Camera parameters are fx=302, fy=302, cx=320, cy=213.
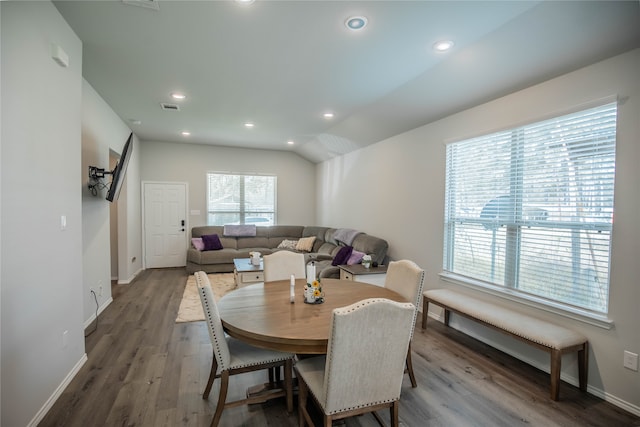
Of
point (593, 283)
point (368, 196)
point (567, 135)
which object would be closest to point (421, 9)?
point (567, 135)

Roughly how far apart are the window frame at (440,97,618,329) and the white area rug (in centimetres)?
312

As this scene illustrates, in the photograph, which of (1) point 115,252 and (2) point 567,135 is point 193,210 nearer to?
(1) point 115,252

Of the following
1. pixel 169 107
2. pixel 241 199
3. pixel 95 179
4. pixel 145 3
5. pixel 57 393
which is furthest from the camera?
pixel 241 199

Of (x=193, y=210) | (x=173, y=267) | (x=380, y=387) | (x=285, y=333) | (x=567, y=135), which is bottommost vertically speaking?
(x=173, y=267)

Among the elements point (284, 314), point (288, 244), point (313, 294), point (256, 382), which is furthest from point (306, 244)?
point (284, 314)

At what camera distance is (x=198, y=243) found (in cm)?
646

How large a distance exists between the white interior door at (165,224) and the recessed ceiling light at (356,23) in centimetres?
568

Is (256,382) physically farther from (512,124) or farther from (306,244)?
(306,244)

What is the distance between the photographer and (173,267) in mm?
6742

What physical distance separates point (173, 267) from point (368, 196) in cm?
460

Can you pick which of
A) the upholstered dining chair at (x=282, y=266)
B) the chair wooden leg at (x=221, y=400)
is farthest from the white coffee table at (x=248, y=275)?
the chair wooden leg at (x=221, y=400)

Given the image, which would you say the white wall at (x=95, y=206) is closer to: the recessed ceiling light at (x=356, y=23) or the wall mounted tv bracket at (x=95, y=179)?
the wall mounted tv bracket at (x=95, y=179)

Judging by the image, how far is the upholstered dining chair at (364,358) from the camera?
1439 millimetres

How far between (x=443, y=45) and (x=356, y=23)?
2.59ft
